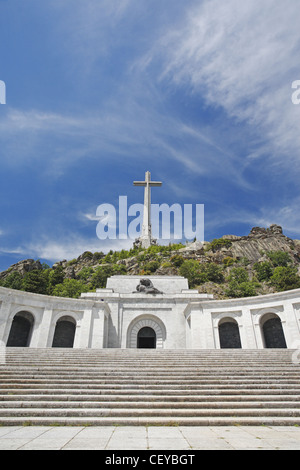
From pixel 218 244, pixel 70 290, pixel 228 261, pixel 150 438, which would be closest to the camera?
pixel 150 438

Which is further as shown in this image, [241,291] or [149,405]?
[241,291]

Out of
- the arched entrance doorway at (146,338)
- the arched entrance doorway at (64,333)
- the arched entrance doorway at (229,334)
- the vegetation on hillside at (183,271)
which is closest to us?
the arched entrance doorway at (64,333)

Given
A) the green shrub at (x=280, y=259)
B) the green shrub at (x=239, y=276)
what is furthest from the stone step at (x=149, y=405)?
the green shrub at (x=280, y=259)

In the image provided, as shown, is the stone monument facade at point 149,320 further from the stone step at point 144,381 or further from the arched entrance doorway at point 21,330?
the stone step at point 144,381

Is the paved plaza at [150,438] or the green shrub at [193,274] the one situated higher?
the green shrub at [193,274]

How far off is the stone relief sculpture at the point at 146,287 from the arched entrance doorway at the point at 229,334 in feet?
22.3

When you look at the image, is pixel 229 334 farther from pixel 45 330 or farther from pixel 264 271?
pixel 264 271

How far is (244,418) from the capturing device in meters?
6.27

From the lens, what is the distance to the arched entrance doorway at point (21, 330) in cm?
2142

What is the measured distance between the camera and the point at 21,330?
870 inches

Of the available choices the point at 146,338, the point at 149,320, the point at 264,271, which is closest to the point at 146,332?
the point at 146,338

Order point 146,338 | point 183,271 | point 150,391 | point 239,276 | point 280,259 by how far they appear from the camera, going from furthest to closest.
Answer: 1. point 280,259
2. point 239,276
3. point 183,271
4. point 146,338
5. point 150,391

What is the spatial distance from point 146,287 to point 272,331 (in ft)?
39.5
